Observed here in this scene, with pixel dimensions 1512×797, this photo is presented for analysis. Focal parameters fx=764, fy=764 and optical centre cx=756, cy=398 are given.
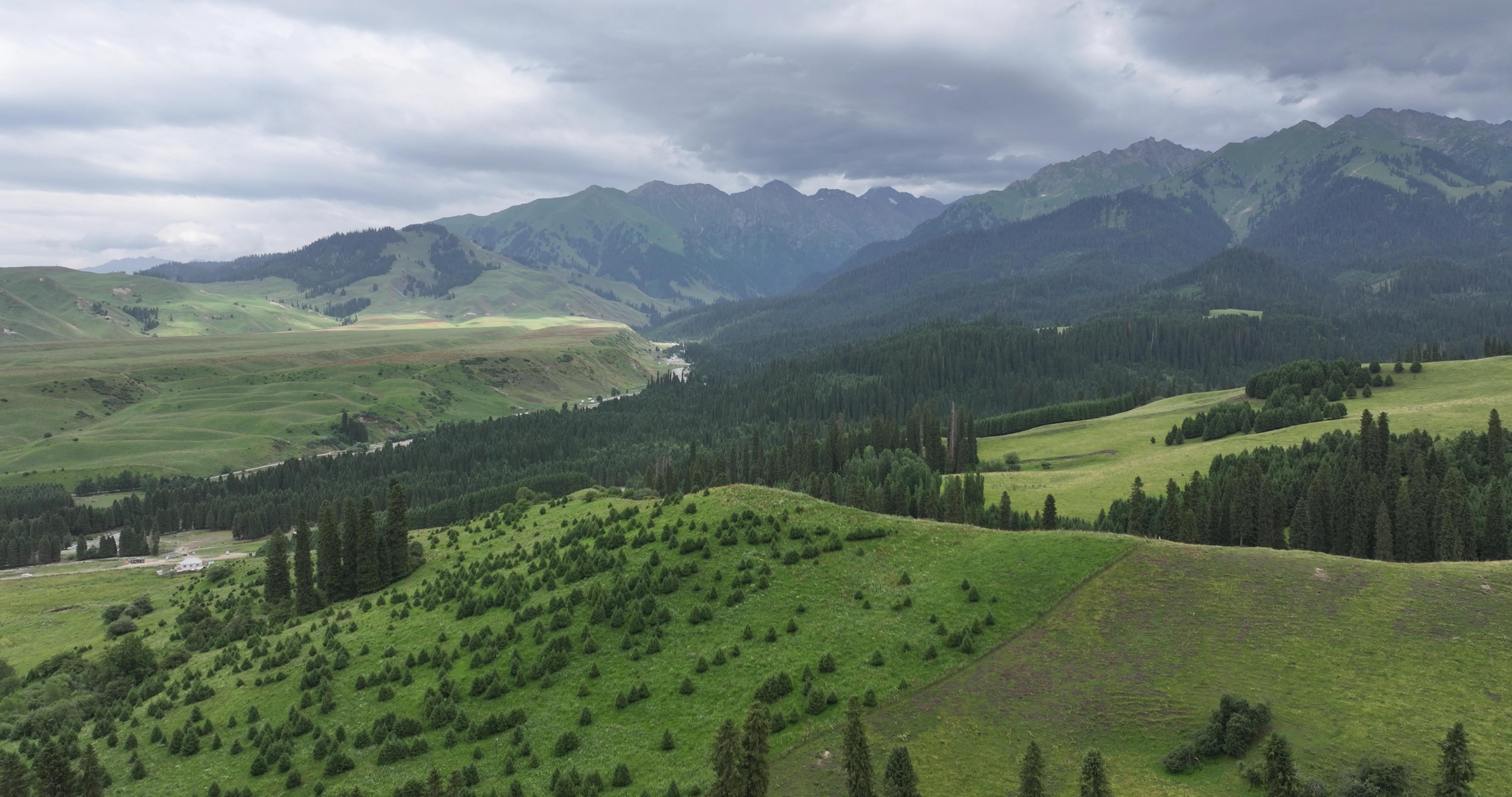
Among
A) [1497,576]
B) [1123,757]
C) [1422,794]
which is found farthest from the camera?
[1497,576]

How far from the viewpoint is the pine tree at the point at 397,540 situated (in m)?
90.8

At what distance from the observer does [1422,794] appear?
36469mm

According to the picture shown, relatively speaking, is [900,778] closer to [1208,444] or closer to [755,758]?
[755,758]

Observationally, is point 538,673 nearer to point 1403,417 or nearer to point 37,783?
point 37,783

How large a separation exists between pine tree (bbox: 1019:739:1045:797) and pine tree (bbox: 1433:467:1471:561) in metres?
85.5

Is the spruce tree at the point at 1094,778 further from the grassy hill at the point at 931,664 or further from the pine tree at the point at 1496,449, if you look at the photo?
the pine tree at the point at 1496,449

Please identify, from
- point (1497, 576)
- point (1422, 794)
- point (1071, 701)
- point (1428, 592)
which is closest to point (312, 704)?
point (1071, 701)

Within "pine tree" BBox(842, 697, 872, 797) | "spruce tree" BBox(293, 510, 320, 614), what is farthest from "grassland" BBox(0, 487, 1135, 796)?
"spruce tree" BBox(293, 510, 320, 614)

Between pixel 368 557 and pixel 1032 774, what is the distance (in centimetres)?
8042

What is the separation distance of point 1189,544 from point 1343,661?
14744mm

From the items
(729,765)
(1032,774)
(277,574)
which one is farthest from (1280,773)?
(277,574)

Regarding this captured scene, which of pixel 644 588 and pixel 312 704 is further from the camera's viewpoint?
pixel 644 588

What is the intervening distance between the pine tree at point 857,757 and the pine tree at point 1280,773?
62.2ft

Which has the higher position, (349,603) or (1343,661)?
(1343,661)
